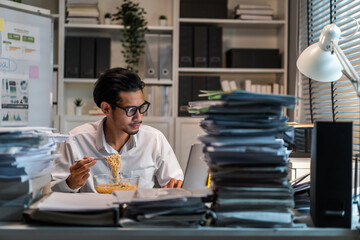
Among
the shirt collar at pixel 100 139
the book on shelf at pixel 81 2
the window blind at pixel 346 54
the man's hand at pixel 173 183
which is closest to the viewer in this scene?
the man's hand at pixel 173 183

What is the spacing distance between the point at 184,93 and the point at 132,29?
0.72 metres

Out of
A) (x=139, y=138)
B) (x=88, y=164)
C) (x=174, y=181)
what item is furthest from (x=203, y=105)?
(x=139, y=138)

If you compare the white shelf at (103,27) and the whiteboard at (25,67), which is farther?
the white shelf at (103,27)

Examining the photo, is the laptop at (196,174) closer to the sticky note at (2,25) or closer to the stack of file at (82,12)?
the sticky note at (2,25)

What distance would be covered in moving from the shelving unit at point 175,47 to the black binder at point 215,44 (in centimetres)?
8

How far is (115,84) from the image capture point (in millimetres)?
2135

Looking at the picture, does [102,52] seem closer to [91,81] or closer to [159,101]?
[91,81]

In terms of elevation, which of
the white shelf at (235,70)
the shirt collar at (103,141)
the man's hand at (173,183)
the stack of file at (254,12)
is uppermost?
the stack of file at (254,12)

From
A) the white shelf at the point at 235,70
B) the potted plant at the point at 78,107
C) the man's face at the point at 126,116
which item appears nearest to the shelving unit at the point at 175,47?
the white shelf at the point at 235,70

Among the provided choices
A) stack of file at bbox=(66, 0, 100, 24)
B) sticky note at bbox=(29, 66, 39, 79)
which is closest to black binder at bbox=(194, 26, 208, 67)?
stack of file at bbox=(66, 0, 100, 24)

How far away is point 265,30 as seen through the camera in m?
4.09

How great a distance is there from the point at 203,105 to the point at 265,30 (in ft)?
10.5

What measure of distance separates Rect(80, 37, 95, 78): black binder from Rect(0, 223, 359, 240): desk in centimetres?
287

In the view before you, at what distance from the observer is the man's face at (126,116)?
207 centimetres
